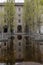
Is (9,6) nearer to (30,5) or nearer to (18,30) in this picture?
(30,5)

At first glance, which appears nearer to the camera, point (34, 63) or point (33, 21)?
point (34, 63)

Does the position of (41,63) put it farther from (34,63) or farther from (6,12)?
(6,12)

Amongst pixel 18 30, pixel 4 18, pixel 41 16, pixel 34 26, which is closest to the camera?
pixel 41 16

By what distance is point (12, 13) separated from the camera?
137 feet

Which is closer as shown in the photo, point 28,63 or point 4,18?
point 28,63

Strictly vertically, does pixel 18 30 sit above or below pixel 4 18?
below

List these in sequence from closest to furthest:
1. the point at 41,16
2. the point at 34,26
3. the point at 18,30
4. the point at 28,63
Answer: the point at 28,63 < the point at 41,16 < the point at 34,26 < the point at 18,30

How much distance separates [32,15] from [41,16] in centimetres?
372

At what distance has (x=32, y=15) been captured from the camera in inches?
1623

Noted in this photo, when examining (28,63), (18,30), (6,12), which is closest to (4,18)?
(6,12)

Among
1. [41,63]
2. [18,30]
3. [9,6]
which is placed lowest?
[18,30]

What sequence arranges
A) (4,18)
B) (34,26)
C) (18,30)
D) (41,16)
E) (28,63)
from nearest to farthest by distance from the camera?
(28,63) < (41,16) < (34,26) < (4,18) < (18,30)

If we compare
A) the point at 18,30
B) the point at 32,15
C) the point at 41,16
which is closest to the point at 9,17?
the point at 32,15

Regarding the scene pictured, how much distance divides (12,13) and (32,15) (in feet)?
13.0
